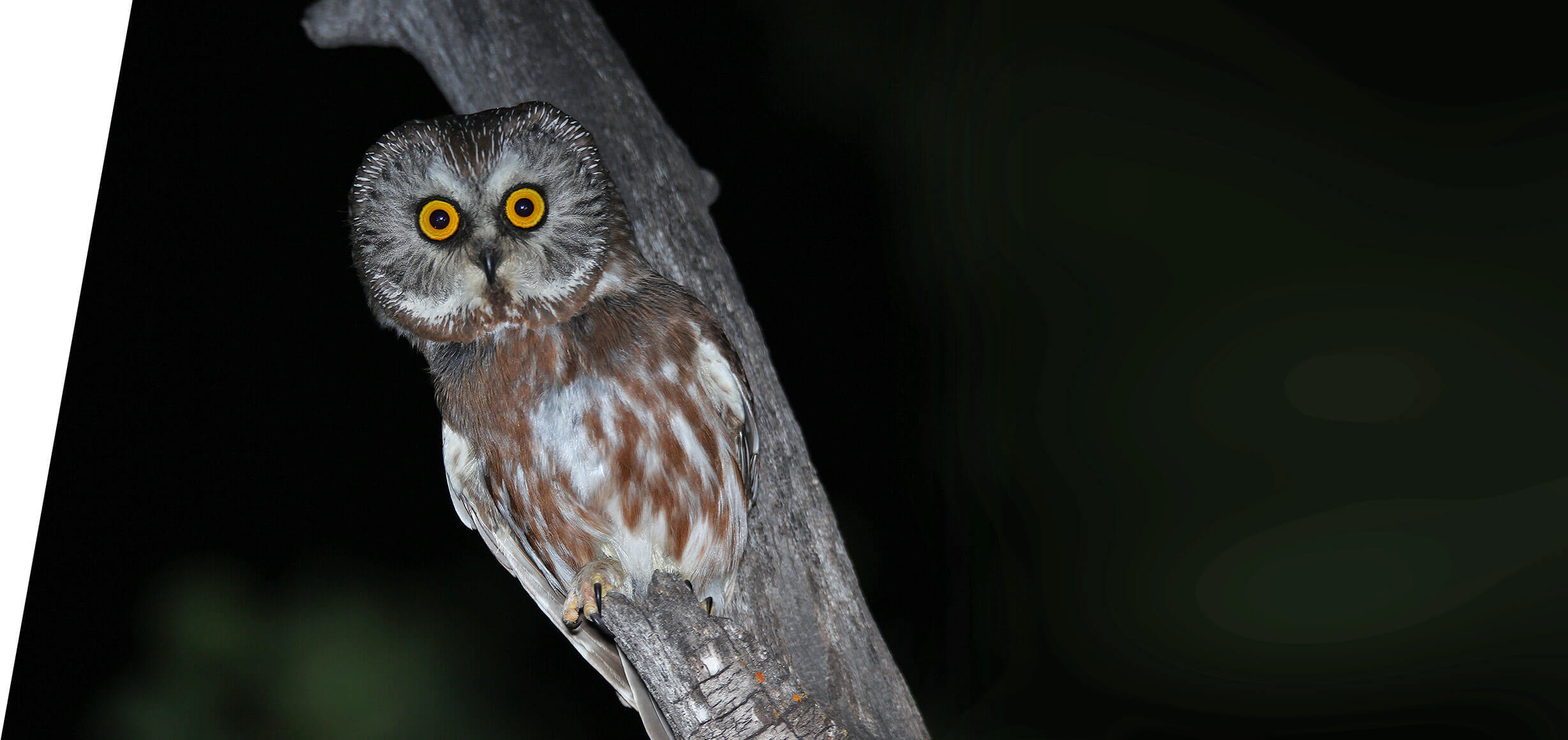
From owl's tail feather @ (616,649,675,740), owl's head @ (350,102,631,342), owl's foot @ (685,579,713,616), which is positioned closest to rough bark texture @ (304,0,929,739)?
owl's foot @ (685,579,713,616)

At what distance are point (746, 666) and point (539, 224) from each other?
677 mm

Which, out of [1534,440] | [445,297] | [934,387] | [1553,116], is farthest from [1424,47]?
[445,297]

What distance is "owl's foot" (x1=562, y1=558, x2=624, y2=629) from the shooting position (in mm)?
1490

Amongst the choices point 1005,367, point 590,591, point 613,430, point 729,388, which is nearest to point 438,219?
point 613,430

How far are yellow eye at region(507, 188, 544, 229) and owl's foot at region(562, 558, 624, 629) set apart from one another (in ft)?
1.86

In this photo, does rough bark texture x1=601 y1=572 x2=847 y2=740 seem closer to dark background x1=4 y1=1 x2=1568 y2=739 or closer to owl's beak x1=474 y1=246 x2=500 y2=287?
owl's beak x1=474 y1=246 x2=500 y2=287

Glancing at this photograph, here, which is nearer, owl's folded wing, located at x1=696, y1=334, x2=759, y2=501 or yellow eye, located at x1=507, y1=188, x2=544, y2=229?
yellow eye, located at x1=507, y1=188, x2=544, y2=229

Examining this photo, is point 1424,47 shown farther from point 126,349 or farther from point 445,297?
point 126,349

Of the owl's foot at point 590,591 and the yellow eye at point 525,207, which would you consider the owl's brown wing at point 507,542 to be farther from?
the yellow eye at point 525,207

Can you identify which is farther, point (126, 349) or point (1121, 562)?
point (1121, 562)

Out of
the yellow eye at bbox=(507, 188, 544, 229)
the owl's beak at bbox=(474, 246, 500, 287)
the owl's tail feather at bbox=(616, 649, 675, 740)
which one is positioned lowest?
the owl's tail feather at bbox=(616, 649, 675, 740)

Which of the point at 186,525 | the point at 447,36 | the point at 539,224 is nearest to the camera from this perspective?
the point at 539,224

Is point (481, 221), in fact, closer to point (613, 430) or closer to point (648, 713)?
point (613, 430)

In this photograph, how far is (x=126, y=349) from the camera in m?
1.44
